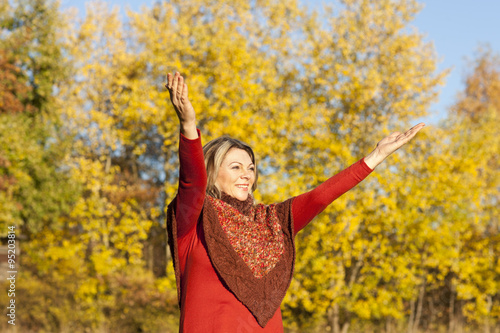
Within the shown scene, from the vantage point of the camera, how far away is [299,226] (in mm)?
2447

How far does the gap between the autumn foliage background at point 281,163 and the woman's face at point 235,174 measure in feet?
21.2

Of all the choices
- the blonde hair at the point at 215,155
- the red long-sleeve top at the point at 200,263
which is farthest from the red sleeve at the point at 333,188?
the blonde hair at the point at 215,155

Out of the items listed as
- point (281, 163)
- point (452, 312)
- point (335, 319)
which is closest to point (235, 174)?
point (281, 163)

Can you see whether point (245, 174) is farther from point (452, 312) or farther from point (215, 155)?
point (452, 312)

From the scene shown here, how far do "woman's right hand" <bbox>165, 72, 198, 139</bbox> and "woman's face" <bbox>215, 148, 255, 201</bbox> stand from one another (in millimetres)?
475

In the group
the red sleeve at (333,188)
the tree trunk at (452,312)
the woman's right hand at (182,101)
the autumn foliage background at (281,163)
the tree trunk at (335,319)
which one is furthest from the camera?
the tree trunk at (452,312)

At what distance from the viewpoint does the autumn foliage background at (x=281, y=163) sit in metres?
9.30

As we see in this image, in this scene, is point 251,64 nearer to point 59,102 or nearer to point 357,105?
point 357,105

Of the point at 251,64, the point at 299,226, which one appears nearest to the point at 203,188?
the point at 299,226

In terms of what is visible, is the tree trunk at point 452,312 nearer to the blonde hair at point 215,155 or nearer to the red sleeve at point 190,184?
the blonde hair at point 215,155

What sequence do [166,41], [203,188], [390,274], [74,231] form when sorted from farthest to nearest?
1. [74,231]
2. [166,41]
3. [390,274]
4. [203,188]

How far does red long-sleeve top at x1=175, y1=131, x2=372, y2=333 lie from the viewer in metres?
2.02

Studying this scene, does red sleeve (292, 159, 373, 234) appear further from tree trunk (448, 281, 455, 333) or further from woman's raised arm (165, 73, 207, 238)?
tree trunk (448, 281, 455, 333)

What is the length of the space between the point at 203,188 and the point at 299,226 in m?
0.56
